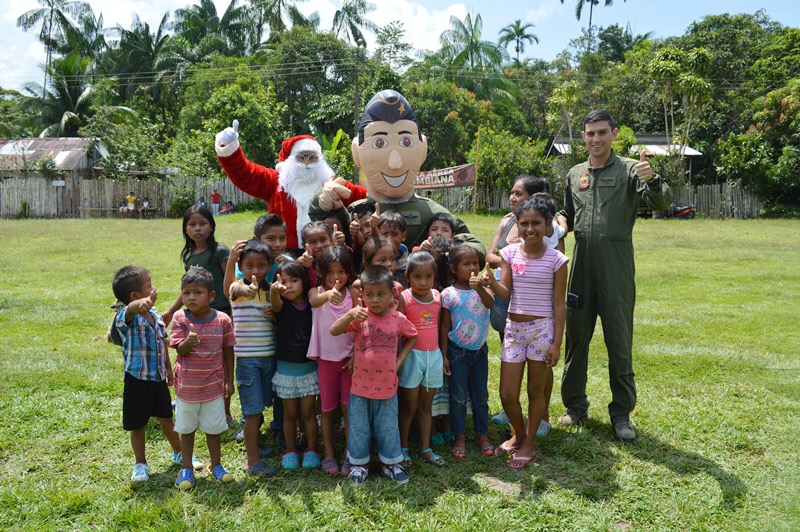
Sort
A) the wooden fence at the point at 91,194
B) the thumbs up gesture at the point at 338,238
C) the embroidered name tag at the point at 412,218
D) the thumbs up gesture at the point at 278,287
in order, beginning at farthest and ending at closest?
1. the wooden fence at the point at 91,194
2. the embroidered name tag at the point at 412,218
3. the thumbs up gesture at the point at 338,238
4. the thumbs up gesture at the point at 278,287

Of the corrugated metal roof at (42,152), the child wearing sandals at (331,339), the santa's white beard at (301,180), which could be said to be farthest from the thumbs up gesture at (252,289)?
the corrugated metal roof at (42,152)

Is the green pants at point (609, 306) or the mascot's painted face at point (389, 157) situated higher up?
the mascot's painted face at point (389, 157)

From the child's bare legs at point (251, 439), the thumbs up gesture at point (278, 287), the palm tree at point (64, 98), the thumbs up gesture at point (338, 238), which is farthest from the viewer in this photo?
the palm tree at point (64, 98)

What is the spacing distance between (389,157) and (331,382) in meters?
1.72

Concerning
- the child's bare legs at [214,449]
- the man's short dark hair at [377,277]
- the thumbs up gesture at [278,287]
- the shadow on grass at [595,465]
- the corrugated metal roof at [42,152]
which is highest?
the corrugated metal roof at [42,152]

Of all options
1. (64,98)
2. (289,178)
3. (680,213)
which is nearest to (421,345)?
(289,178)

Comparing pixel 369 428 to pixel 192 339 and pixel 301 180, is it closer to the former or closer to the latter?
pixel 192 339

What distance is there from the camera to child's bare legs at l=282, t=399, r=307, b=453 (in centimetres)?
364

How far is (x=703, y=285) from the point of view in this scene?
A: 32.8 ft

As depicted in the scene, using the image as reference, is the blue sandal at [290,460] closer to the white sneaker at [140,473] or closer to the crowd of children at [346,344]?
the crowd of children at [346,344]

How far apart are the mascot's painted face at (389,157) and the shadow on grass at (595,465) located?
6.67ft

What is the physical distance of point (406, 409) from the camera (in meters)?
3.70

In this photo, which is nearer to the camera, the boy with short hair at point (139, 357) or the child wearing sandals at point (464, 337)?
the boy with short hair at point (139, 357)

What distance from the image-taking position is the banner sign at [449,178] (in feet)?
64.5
